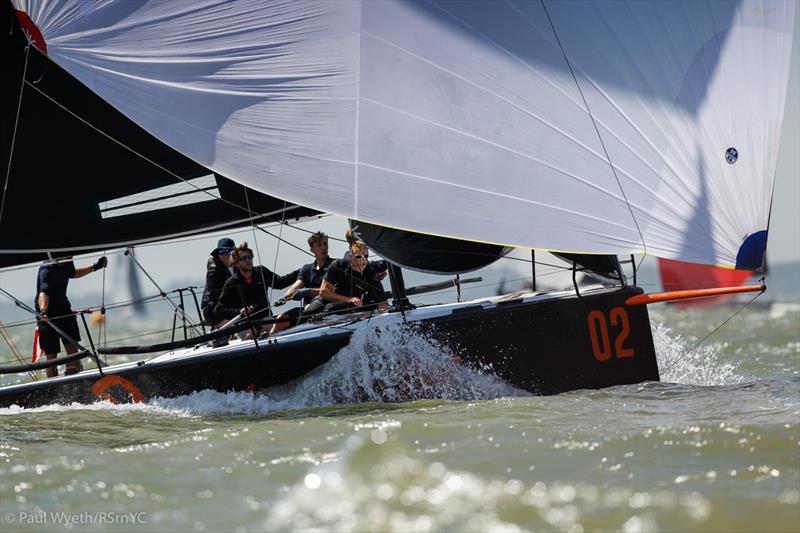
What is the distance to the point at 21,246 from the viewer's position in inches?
277

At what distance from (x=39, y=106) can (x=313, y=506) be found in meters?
4.14

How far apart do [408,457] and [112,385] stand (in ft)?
9.38

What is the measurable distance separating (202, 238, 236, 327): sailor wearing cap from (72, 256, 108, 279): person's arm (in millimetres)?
821

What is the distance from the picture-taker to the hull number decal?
21.2 feet

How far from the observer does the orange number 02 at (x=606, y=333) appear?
6.17 metres

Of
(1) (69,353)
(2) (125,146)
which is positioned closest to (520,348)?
(2) (125,146)

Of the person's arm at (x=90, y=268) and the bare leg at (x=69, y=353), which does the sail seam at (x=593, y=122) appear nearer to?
the person's arm at (x=90, y=268)

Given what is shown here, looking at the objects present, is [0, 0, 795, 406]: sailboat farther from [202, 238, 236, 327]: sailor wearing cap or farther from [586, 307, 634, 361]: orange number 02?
[202, 238, 236, 327]: sailor wearing cap

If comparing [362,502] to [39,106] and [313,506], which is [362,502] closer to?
[313,506]

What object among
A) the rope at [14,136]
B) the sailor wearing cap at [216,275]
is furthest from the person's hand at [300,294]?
the rope at [14,136]

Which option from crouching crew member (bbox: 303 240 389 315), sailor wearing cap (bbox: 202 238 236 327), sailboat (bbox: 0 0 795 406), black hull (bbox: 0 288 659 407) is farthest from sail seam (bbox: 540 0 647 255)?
sailor wearing cap (bbox: 202 238 236 327)

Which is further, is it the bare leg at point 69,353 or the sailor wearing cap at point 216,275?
the bare leg at point 69,353

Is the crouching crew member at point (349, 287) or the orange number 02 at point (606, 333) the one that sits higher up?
the crouching crew member at point (349, 287)

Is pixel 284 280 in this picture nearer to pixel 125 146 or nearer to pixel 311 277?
pixel 311 277
